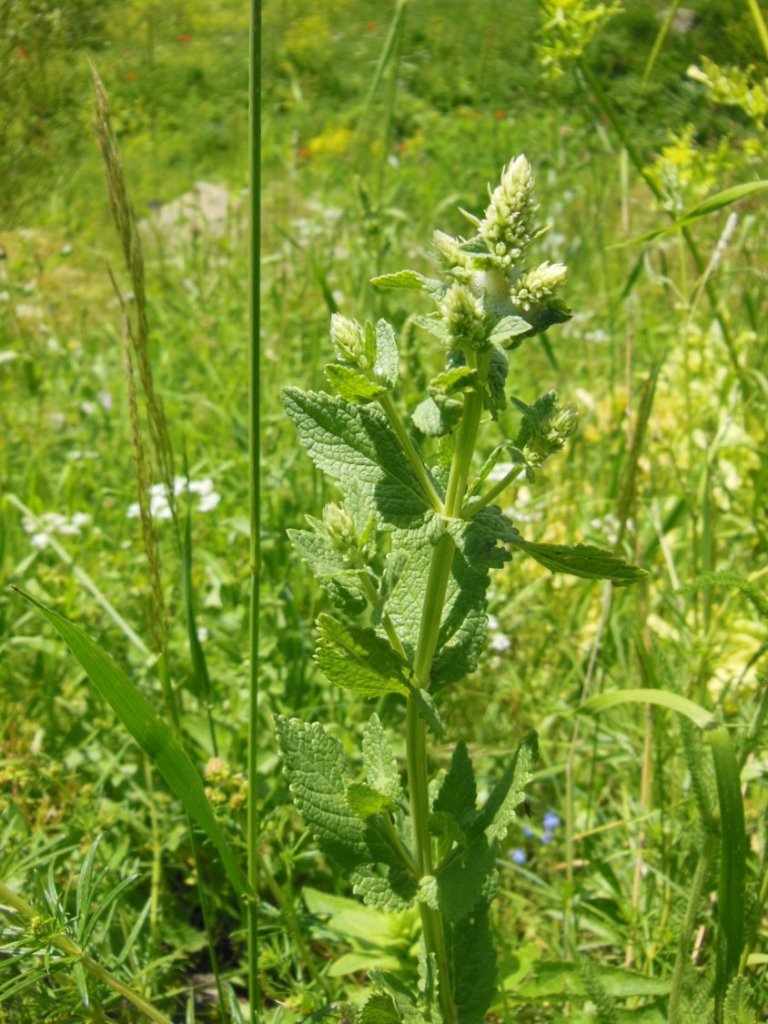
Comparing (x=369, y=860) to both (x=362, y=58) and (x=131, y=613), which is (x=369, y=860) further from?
(x=362, y=58)

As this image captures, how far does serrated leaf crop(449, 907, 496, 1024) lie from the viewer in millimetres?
971

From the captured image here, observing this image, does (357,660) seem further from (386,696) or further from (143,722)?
(386,696)

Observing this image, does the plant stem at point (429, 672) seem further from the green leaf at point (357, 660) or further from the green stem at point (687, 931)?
the green stem at point (687, 931)

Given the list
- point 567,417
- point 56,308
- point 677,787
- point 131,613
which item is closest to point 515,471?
point 567,417

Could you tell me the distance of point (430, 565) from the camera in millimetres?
856

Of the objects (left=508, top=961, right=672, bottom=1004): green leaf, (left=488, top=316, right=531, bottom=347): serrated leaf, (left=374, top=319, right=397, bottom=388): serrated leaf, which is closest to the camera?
(left=488, top=316, right=531, bottom=347): serrated leaf

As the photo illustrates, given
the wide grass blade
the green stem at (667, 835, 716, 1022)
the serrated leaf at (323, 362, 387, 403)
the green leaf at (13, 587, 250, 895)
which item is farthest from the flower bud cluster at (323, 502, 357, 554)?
the green stem at (667, 835, 716, 1022)

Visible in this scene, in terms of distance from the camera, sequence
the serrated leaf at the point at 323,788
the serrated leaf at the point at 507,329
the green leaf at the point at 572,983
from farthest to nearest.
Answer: the green leaf at the point at 572,983
the serrated leaf at the point at 323,788
the serrated leaf at the point at 507,329

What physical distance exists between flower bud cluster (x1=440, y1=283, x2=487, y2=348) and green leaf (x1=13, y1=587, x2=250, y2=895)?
1.32 feet

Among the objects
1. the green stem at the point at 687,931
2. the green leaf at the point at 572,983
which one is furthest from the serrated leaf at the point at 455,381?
the green leaf at the point at 572,983

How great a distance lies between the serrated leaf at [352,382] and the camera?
76cm

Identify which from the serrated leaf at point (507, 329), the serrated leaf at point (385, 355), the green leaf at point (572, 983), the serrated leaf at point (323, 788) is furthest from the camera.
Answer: the green leaf at point (572, 983)

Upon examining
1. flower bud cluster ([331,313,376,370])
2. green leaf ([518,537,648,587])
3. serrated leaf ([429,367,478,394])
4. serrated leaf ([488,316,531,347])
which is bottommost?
green leaf ([518,537,648,587])

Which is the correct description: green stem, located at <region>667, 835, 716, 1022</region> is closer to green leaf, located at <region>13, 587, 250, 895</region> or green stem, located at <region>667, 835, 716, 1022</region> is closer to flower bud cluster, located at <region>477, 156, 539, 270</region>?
green leaf, located at <region>13, 587, 250, 895</region>
